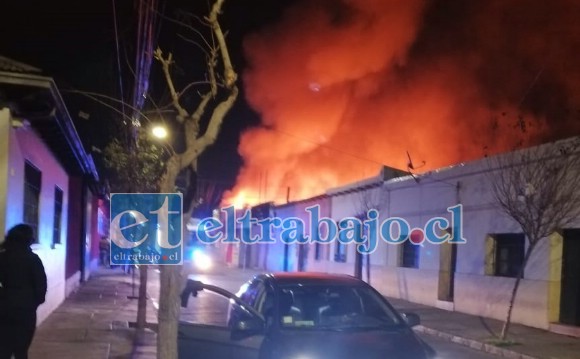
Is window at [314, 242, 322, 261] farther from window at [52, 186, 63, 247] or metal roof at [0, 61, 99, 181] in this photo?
metal roof at [0, 61, 99, 181]

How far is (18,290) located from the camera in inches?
249

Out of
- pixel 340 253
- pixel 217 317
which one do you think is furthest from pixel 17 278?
pixel 340 253

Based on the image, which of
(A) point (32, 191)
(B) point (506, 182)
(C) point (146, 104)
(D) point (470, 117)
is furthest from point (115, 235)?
(D) point (470, 117)

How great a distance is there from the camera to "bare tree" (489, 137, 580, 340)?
12172mm

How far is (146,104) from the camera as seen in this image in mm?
13930

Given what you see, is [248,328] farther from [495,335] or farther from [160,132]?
[495,335]

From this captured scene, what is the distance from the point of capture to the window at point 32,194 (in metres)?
10.1

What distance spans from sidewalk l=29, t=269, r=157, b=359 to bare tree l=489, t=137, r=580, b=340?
6882 millimetres

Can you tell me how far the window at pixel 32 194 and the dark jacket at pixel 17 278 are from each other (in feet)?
12.2

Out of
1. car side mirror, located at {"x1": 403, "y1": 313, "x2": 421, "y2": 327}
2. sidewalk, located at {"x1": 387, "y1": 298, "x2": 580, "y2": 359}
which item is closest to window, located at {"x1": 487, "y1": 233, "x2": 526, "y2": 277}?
sidewalk, located at {"x1": 387, "y1": 298, "x2": 580, "y2": 359}

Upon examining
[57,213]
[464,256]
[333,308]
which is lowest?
[464,256]

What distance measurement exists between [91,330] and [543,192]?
28.4ft

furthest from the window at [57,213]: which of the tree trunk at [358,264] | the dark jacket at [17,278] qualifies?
the tree trunk at [358,264]

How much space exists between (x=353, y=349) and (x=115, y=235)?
16.1m
